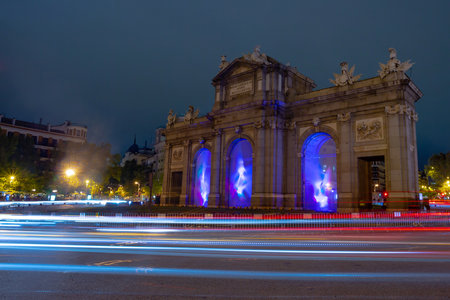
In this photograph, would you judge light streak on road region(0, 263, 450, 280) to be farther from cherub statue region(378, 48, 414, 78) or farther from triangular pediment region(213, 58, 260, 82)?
triangular pediment region(213, 58, 260, 82)

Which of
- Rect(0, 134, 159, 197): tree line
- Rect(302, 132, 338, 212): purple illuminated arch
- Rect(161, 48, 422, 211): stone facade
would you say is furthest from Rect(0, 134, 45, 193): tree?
Rect(302, 132, 338, 212): purple illuminated arch

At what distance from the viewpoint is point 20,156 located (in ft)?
205

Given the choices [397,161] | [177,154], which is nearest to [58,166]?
[177,154]

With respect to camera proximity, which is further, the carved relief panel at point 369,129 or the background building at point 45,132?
the background building at point 45,132

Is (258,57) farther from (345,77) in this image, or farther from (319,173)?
(319,173)

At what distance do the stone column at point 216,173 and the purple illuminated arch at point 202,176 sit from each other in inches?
193

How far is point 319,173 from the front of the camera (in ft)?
118

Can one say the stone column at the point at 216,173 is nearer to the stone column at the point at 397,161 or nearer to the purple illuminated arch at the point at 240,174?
the purple illuminated arch at the point at 240,174

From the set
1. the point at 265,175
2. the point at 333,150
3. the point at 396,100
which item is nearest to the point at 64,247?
the point at 265,175

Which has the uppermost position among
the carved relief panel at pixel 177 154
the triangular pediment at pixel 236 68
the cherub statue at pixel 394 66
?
the triangular pediment at pixel 236 68

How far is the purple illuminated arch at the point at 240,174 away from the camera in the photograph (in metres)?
38.4

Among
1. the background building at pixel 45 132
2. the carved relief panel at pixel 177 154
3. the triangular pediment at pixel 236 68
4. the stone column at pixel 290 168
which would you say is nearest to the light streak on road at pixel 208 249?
the stone column at pixel 290 168

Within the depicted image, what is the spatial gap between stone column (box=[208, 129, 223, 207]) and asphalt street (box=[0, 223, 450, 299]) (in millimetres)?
26535

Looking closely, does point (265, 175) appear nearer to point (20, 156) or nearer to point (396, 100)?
point (396, 100)
